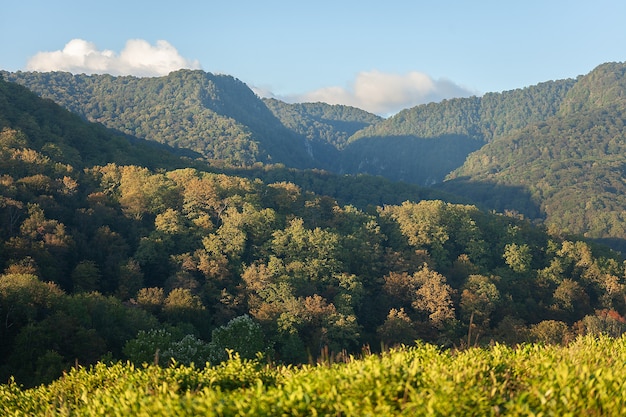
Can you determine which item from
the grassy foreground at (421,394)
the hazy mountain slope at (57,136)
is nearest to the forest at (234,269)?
the hazy mountain slope at (57,136)

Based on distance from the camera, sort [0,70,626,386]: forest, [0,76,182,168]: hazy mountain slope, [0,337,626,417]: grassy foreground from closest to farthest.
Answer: [0,337,626,417]: grassy foreground < [0,70,626,386]: forest < [0,76,182,168]: hazy mountain slope

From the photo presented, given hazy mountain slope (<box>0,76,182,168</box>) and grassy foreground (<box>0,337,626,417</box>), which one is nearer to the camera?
grassy foreground (<box>0,337,626,417</box>)

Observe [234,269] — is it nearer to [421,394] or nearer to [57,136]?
[57,136]

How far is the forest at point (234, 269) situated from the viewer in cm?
3921

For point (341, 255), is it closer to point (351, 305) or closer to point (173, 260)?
point (351, 305)

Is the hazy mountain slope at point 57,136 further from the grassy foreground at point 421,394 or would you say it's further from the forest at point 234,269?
the grassy foreground at point 421,394

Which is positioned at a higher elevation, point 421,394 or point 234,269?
point 421,394

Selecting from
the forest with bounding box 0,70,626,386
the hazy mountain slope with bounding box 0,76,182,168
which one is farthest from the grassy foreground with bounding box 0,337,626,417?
the hazy mountain slope with bounding box 0,76,182,168

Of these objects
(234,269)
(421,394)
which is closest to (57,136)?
(234,269)

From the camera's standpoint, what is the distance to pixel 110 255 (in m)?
59.2

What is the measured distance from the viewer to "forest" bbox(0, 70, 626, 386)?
1544 inches

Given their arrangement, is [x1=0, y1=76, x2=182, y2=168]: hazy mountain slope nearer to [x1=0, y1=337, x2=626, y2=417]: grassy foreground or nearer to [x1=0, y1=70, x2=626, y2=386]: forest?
[x1=0, y1=70, x2=626, y2=386]: forest

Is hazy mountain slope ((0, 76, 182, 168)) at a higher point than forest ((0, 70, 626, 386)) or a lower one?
higher

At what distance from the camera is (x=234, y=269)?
63000 mm
